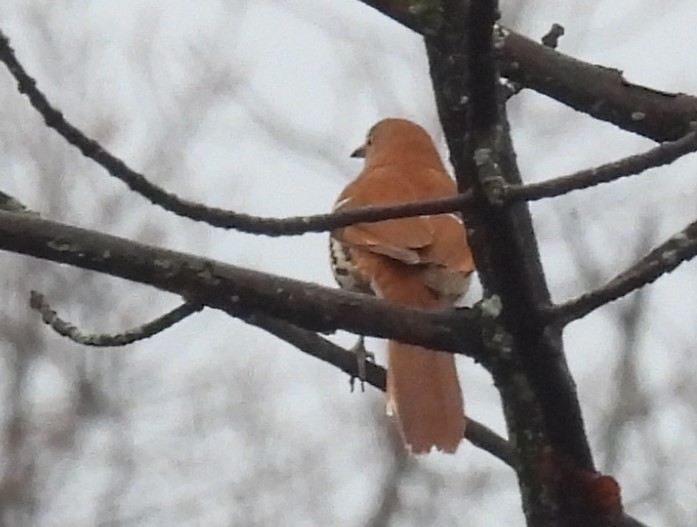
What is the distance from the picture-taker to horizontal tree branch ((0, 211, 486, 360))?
165 cm

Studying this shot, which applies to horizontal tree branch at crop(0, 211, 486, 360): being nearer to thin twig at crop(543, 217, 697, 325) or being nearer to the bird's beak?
thin twig at crop(543, 217, 697, 325)

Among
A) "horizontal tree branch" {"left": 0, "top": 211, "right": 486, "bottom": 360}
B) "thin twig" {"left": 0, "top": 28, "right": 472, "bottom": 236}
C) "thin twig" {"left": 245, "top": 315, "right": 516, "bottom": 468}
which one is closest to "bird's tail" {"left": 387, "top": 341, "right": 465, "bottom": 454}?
"thin twig" {"left": 245, "top": 315, "right": 516, "bottom": 468}

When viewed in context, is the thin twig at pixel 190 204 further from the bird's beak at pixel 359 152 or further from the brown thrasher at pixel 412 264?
the bird's beak at pixel 359 152

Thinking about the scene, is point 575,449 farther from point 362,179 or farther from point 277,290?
point 362,179

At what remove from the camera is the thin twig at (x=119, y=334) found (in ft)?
6.55

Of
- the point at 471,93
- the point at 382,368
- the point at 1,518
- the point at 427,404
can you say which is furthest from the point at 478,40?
the point at 1,518

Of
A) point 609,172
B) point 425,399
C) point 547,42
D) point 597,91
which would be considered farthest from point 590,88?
point 425,399

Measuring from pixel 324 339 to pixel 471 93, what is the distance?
1.01 m

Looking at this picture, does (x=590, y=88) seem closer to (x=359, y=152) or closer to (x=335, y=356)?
(x=335, y=356)

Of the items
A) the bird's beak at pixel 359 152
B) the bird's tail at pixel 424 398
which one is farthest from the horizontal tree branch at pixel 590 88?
the bird's beak at pixel 359 152

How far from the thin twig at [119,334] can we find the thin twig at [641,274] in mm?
477

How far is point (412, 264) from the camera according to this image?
3.76m

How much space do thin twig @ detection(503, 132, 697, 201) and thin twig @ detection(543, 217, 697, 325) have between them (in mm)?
149

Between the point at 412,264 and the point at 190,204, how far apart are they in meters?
2.17
